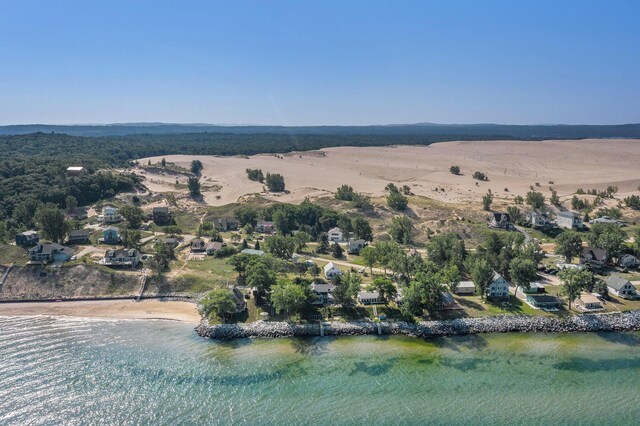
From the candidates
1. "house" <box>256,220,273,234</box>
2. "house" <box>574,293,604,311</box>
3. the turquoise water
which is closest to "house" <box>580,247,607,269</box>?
"house" <box>574,293,604,311</box>

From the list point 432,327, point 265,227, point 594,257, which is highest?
point 594,257

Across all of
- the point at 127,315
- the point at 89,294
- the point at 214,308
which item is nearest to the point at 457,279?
the point at 214,308

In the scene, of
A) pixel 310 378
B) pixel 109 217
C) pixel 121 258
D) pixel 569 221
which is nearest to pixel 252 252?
pixel 121 258

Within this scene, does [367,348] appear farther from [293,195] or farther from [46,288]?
[293,195]

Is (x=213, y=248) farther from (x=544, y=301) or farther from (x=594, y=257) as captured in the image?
(x=594, y=257)

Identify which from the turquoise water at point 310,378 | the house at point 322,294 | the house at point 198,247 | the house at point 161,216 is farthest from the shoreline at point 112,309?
the house at point 161,216

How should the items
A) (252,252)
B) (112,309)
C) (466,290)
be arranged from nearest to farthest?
1. (112,309)
2. (466,290)
3. (252,252)

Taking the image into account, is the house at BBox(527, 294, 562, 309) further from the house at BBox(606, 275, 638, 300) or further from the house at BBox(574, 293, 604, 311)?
the house at BBox(606, 275, 638, 300)
